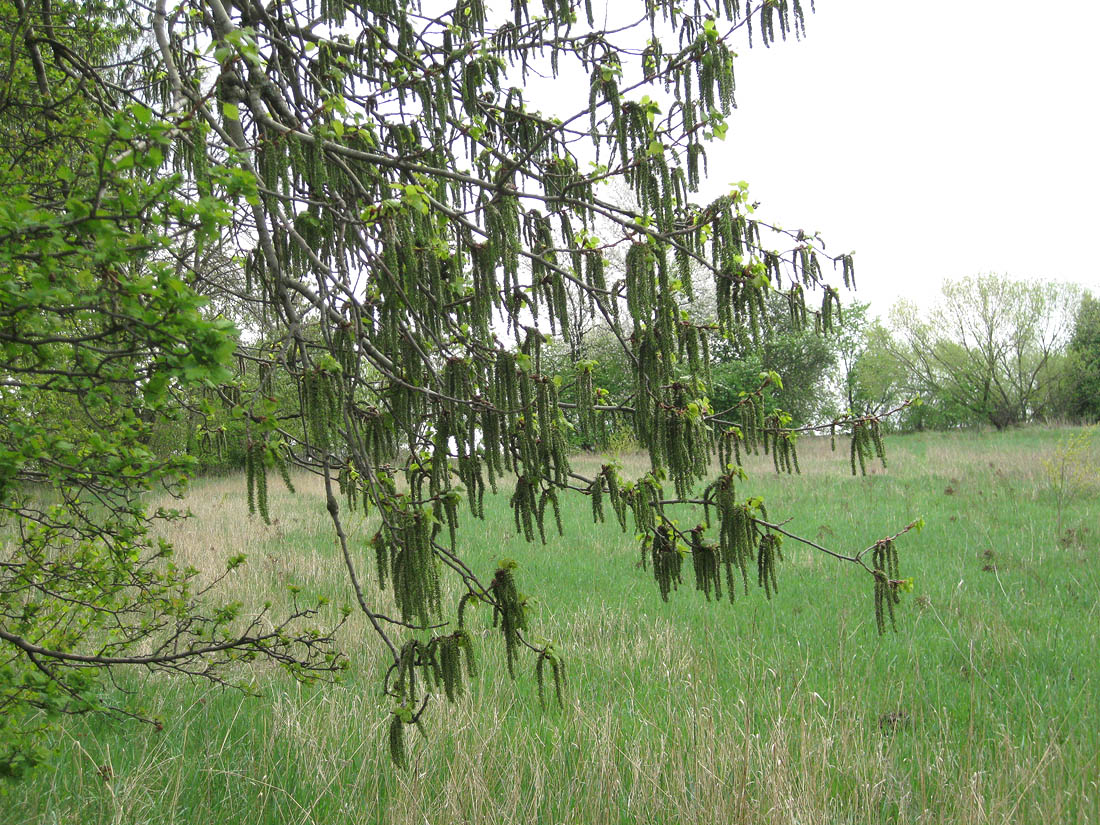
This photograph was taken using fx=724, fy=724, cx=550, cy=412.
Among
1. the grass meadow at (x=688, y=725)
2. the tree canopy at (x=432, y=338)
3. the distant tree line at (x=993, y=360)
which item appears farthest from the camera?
the distant tree line at (x=993, y=360)

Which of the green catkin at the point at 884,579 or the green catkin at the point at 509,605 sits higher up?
the green catkin at the point at 509,605

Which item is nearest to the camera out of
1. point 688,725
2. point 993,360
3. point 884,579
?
point 884,579

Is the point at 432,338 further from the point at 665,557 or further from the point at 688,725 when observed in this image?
the point at 688,725

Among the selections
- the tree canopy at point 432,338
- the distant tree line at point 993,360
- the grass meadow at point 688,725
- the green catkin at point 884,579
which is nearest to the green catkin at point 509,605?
the tree canopy at point 432,338

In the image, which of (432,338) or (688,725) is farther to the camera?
(688,725)

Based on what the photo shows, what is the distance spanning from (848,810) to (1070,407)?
33.2 metres

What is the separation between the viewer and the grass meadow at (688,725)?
283 cm

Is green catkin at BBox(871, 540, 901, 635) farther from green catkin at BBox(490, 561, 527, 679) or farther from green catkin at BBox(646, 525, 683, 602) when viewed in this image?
green catkin at BBox(490, 561, 527, 679)

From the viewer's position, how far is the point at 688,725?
3.30 meters

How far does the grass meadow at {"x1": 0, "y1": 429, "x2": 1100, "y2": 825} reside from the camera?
283 cm

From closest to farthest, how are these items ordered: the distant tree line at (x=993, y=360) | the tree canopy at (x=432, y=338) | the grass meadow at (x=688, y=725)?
the tree canopy at (x=432, y=338)
the grass meadow at (x=688, y=725)
the distant tree line at (x=993, y=360)

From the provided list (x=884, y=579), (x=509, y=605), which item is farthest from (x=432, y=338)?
(x=884, y=579)

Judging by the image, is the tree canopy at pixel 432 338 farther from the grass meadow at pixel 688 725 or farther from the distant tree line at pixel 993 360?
the distant tree line at pixel 993 360

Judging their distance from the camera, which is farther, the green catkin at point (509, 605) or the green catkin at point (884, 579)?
the green catkin at point (884, 579)
